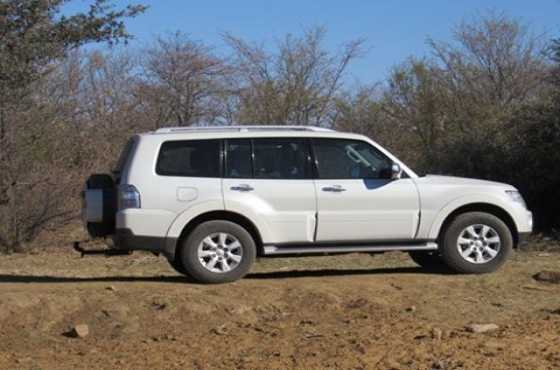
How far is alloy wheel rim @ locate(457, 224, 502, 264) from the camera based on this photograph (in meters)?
9.50

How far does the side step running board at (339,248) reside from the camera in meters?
9.16

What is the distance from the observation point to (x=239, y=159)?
9180mm

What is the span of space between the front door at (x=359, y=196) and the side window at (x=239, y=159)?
0.71 meters

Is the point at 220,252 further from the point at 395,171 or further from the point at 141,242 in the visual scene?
the point at 395,171

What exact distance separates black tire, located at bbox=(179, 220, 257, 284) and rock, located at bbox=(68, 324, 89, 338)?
1.56 m

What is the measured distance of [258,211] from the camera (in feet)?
29.6

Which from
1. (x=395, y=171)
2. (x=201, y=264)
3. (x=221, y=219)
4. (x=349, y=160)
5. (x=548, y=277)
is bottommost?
(x=548, y=277)

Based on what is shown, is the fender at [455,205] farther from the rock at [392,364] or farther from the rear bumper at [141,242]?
the rock at [392,364]

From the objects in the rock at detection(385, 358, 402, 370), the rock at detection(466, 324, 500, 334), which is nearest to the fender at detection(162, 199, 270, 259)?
the rock at detection(466, 324, 500, 334)

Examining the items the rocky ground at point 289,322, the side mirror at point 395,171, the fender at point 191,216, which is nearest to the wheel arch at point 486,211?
the rocky ground at point 289,322

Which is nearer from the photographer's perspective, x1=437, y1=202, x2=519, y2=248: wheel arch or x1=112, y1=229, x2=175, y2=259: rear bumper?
x1=112, y1=229, x2=175, y2=259: rear bumper

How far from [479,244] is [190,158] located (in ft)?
10.5

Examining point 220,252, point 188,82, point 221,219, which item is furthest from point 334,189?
point 188,82

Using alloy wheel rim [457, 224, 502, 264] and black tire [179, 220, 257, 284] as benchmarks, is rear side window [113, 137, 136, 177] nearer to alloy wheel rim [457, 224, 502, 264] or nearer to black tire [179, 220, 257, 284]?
black tire [179, 220, 257, 284]
